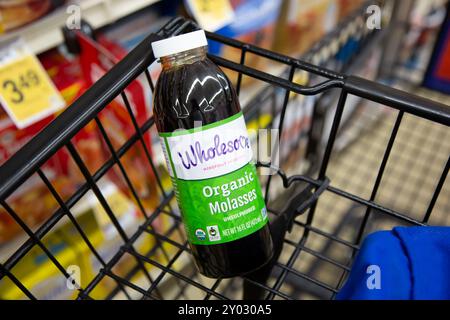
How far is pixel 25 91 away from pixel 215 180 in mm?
503

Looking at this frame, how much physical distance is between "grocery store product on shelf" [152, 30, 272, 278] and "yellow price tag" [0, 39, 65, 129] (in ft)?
1.28

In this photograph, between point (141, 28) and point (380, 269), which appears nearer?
point (380, 269)

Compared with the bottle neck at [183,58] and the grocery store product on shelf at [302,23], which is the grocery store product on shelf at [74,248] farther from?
the grocery store product on shelf at [302,23]

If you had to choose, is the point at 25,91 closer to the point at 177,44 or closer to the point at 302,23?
the point at 177,44

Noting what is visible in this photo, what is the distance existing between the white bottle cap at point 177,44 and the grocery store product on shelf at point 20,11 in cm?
44

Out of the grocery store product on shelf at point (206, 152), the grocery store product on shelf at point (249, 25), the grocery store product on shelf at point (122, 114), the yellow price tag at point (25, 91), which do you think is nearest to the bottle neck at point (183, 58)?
the grocery store product on shelf at point (206, 152)

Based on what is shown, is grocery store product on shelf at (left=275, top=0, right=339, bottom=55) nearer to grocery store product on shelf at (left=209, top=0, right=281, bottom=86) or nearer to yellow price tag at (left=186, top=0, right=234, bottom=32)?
grocery store product on shelf at (left=209, top=0, right=281, bottom=86)

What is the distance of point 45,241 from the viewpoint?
102 cm

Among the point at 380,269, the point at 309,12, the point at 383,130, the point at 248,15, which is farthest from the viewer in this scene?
the point at 383,130

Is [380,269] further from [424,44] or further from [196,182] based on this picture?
[424,44]

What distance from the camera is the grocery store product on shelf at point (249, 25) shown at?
1187 millimetres
